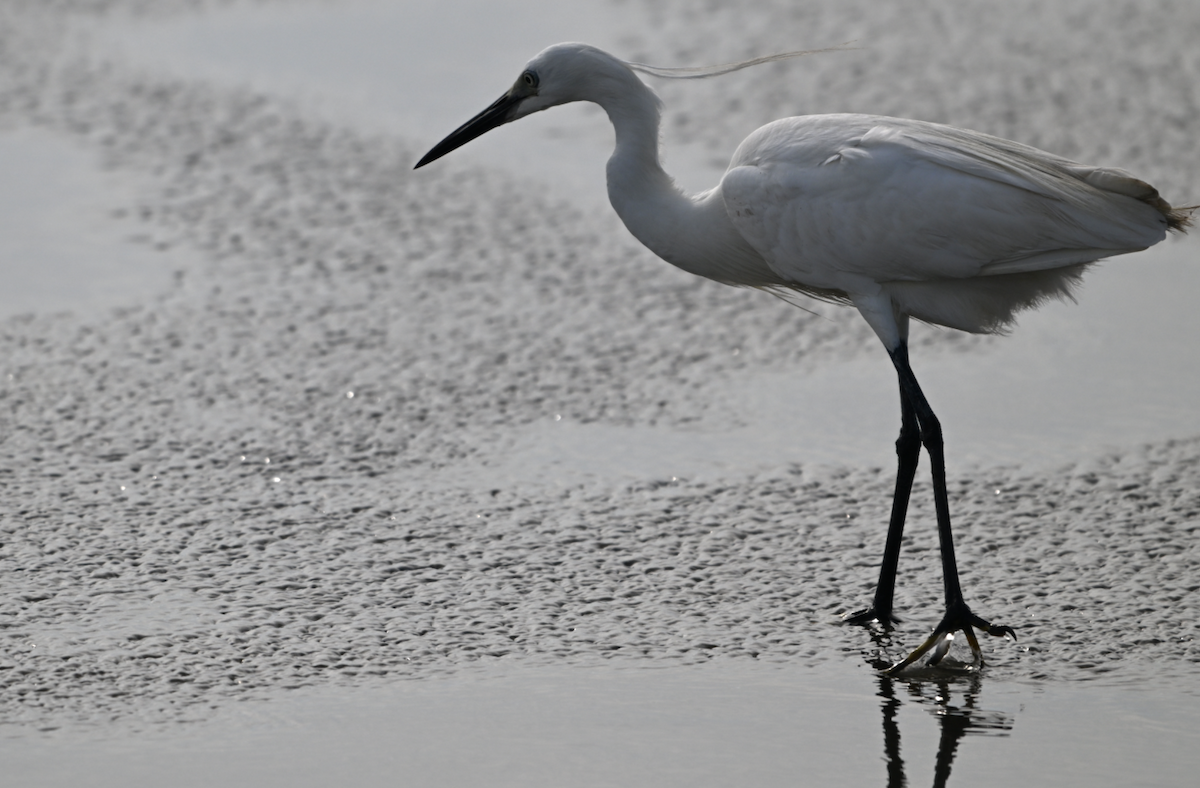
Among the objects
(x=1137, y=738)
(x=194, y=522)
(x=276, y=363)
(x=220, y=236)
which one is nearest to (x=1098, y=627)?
(x=1137, y=738)

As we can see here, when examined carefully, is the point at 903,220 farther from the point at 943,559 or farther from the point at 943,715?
the point at 943,715

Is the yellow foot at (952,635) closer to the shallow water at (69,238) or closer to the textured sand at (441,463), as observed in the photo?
the textured sand at (441,463)

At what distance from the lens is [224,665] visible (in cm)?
425

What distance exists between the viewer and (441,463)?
18.0 feet

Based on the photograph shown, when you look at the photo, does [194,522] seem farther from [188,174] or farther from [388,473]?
[188,174]

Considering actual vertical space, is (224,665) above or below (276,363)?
below

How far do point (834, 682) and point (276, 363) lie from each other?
2821 mm

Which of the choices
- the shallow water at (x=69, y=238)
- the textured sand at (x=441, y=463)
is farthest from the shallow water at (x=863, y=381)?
the shallow water at (x=69, y=238)

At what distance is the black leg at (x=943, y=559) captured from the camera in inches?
170

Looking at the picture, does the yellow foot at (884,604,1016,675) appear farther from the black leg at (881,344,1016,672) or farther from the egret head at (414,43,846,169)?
the egret head at (414,43,846,169)

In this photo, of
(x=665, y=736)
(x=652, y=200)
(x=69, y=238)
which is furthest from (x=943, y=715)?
(x=69, y=238)

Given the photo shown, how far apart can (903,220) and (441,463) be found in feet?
5.96

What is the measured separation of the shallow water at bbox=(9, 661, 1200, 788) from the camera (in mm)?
3783

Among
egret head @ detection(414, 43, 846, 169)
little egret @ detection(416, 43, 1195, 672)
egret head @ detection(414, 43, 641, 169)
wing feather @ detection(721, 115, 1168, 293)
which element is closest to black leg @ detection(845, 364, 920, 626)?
little egret @ detection(416, 43, 1195, 672)
